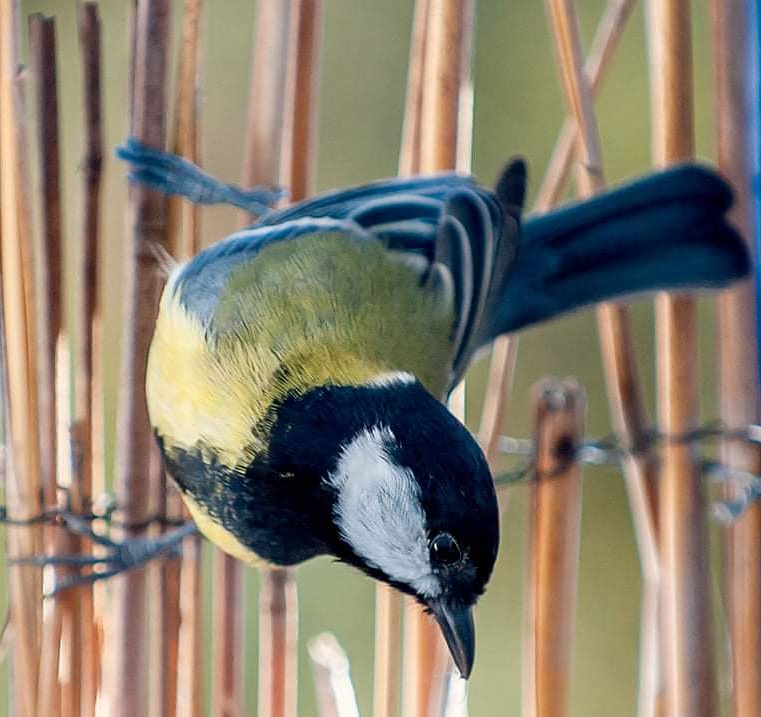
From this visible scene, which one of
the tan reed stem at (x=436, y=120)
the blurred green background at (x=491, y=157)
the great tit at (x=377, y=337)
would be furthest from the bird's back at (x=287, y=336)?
the blurred green background at (x=491, y=157)

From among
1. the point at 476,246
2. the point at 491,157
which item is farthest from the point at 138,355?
the point at 491,157

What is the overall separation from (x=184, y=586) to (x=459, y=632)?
0.55 ft

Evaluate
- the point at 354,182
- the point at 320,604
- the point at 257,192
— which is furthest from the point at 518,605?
the point at 257,192

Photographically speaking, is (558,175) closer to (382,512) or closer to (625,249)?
(625,249)

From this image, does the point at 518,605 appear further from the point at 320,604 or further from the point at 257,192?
the point at 257,192

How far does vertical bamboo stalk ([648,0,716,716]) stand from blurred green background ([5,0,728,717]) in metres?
0.91

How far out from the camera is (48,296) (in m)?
0.70

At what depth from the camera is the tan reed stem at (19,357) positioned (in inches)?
26.0

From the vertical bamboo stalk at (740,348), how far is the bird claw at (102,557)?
1.10ft

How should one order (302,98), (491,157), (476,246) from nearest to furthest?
1. (302,98)
2. (476,246)
3. (491,157)

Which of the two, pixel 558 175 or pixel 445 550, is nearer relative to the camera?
pixel 445 550

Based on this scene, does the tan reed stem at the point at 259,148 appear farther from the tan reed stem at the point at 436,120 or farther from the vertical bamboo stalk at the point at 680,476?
the vertical bamboo stalk at the point at 680,476

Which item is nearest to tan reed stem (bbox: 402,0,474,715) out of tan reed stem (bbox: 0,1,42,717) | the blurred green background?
tan reed stem (bbox: 0,1,42,717)

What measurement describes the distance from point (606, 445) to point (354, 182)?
3.13 ft
